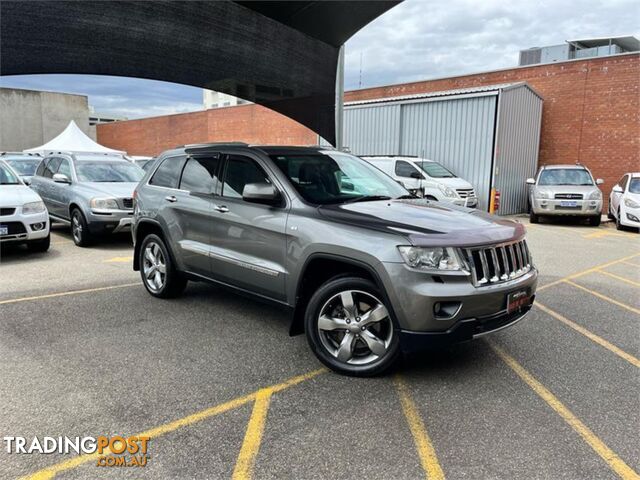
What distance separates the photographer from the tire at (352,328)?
353cm

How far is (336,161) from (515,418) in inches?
115

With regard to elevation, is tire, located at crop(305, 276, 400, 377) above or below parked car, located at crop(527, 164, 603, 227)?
below

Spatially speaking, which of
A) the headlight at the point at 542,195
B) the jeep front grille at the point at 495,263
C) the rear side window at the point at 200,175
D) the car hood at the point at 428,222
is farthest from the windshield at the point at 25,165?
the headlight at the point at 542,195

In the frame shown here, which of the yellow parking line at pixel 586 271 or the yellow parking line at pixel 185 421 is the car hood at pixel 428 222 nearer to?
the yellow parking line at pixel 185 421

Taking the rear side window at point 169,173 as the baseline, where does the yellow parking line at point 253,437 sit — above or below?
below

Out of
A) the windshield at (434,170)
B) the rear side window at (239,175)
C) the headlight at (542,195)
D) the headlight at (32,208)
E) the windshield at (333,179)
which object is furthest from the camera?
the windshield at (434,170)

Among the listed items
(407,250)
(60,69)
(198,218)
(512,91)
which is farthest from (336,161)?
(512,91)

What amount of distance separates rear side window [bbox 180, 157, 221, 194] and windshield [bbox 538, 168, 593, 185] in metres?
12.1

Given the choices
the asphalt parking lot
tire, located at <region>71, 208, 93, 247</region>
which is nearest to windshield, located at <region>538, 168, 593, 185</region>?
the asphalt parking lot

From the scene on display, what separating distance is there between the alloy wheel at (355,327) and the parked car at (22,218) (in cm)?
629

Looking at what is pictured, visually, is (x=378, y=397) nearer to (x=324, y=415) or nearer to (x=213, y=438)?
(x=324, y=415)

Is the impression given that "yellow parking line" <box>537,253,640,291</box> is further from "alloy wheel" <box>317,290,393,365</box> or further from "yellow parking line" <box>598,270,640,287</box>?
"alloy wheel" <box>317,290,393,365</box>

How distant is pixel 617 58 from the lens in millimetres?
16719

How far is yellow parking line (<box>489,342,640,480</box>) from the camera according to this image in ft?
8.62
